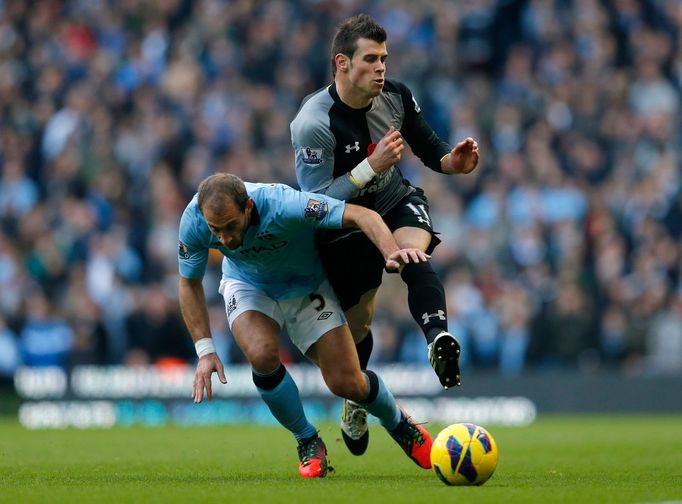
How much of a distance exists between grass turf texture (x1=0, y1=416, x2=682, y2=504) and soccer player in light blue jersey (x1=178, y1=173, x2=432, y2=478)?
0.43 meters

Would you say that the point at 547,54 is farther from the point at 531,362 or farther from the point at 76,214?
the point at 76,214

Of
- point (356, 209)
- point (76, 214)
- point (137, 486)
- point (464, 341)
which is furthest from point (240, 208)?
point (76, 214)

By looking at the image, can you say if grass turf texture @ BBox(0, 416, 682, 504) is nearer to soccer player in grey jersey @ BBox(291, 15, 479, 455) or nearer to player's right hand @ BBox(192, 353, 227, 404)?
player's right hand @ BBox(192, 353, 227, 404)

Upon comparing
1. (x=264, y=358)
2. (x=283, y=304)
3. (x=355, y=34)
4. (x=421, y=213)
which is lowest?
(x=264, y=358)

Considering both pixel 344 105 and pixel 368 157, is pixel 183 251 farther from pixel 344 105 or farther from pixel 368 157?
pixel 344 105

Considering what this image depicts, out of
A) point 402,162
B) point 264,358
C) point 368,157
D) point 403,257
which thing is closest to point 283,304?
point 264,358

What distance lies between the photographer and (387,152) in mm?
8500

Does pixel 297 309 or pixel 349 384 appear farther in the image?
pixel 297 309

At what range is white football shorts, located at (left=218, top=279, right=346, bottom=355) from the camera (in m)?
8.98

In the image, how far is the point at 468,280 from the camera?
61.3 feet

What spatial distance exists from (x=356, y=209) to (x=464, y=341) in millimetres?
10048

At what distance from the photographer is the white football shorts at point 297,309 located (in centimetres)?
898

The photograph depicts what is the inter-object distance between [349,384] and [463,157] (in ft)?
5.43

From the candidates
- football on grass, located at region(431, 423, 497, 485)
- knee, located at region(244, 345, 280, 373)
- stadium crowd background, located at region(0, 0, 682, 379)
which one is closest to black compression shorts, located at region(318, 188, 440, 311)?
knee, located at region(244, 345, 280, 373)
